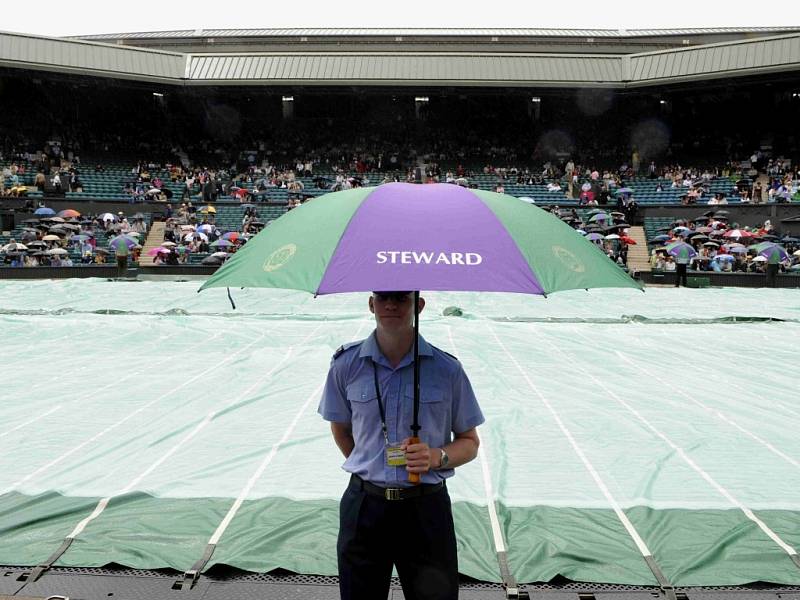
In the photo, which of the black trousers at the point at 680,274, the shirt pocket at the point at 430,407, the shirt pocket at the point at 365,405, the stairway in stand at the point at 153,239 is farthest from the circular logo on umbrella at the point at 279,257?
the stairway in stand at the point at 153,239

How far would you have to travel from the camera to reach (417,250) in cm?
275

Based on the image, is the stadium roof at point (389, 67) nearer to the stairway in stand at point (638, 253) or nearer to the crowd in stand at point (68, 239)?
the stairway in stand at point (638, 253)

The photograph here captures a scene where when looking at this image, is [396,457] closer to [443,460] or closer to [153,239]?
[443,460]

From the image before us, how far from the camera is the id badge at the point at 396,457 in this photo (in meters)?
2.68

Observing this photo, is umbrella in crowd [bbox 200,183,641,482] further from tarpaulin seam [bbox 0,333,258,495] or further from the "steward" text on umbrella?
tarpaulin seam [bbox 0,333,258,495]

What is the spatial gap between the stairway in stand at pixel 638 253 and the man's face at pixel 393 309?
25628 mm

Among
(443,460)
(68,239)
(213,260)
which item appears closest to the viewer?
(443,460)

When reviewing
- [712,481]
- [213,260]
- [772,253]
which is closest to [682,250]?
[772,253]

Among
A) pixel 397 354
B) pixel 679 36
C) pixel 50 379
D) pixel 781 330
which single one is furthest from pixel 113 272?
pixel 679 36

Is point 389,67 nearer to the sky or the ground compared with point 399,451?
nearer to the sky

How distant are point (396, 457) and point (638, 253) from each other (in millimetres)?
27995

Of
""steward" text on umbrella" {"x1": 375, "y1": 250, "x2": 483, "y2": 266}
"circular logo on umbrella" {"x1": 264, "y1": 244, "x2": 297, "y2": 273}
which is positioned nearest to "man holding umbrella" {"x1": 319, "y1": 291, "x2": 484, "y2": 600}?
""steward" text on umbrella" {"x1": 375, "y1": 250, "x2": 483, "y2": 266}

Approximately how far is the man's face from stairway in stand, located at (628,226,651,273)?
2563 centimetres

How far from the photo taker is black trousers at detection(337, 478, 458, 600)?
2.79 m
